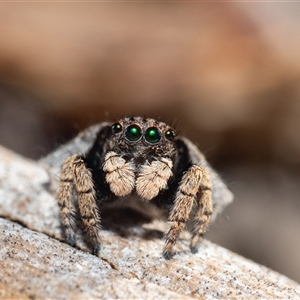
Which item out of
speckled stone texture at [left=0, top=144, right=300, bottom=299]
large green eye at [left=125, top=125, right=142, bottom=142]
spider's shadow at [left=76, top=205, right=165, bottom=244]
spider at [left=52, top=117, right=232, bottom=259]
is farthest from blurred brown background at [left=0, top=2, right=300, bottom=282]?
large green eye at [left=125, top=125, right=142, bottom=142]

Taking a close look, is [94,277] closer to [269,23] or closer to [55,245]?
[55,245]

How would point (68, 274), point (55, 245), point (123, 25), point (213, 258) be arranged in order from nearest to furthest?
point (68, 274), point (55, 245), point (213, 258), point (123, 25)

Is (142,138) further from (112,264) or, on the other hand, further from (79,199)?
(112,264)

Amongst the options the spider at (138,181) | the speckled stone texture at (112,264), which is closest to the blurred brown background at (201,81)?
the speckled stone texture at (112,264)

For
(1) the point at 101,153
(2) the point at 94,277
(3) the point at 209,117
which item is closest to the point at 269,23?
(3) the point at 209,117

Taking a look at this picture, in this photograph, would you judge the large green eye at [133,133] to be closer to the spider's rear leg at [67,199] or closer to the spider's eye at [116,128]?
the spider's eye at [116,128]

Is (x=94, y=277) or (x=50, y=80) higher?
(x=50, y=80)
